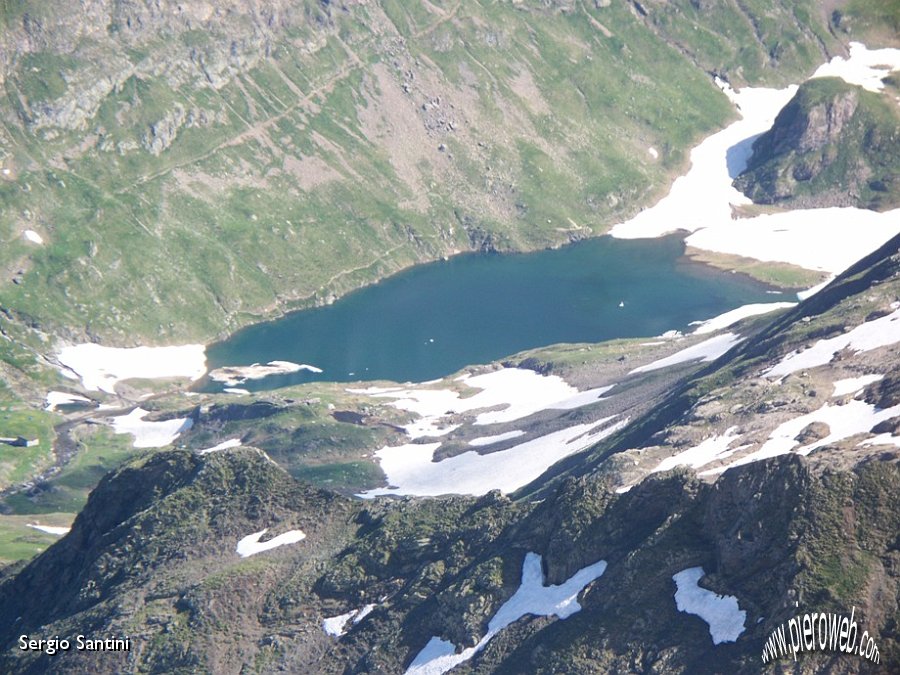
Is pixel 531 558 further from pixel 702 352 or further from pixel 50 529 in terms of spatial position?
pixel 50 529

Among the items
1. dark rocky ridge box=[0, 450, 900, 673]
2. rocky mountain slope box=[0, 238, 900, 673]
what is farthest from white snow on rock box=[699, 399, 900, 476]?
dark rocky ridge box=[0, 450, 900, 673]

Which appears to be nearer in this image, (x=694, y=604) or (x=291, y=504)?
(x=694, y=604)

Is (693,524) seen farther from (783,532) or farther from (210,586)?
(210,586)

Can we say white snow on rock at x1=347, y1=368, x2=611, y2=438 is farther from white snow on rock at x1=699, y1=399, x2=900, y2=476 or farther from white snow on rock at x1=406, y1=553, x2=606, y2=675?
white snow on rock at x1=406, y1=553, x2=606, y2=675

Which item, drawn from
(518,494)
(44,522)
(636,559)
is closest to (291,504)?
(636,559)

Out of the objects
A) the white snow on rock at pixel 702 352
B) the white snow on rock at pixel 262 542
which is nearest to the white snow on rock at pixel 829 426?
the white snow on rock at pixel 262 542

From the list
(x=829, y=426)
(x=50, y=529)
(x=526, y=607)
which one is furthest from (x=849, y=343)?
(x=50, y=529)
